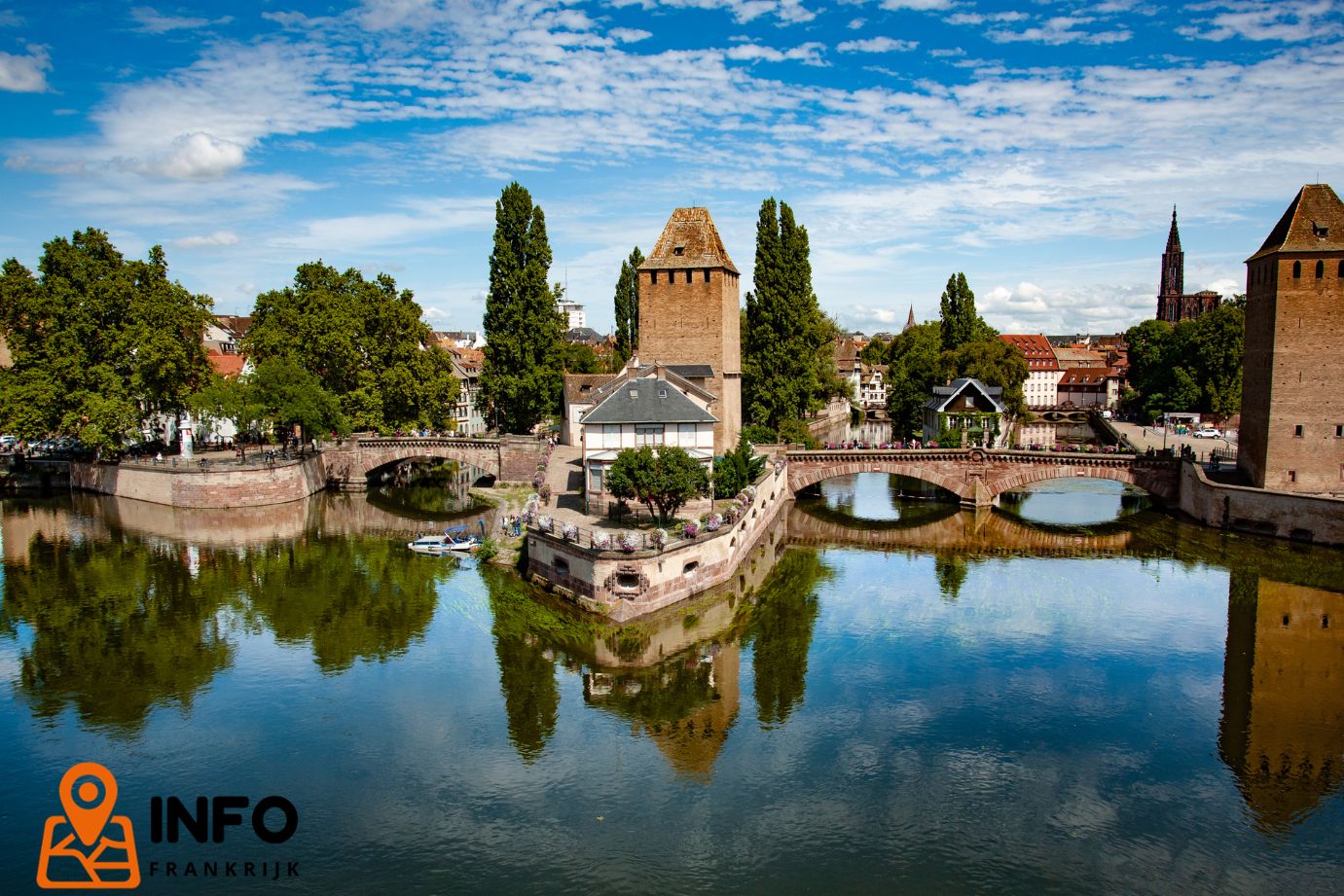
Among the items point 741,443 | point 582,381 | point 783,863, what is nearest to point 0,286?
point 582,381

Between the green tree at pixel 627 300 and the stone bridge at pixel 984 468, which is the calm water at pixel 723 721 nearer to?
the stone bridge at pixel 984 468

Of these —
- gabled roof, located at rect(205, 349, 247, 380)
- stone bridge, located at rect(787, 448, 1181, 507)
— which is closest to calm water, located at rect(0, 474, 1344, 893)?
stone bridge, located at rect(787, 448, 1181, 507)

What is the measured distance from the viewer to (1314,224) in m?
37.4

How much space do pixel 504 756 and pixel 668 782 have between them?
3566 mm

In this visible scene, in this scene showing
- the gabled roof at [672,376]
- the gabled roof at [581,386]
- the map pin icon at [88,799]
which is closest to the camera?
the map pin icon at [88,799]

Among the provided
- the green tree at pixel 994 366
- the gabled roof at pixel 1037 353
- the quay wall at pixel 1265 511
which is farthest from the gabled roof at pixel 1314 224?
the gabled roof at pixel 1037 353

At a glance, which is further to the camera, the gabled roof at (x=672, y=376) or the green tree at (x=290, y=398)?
→ the green tree at (x=290, y=398)

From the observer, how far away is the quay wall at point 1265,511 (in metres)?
35.5

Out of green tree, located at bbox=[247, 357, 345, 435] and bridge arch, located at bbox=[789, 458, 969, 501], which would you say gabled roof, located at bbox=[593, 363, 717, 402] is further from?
green tree, located at bbox=[247, 357, 345, 435]

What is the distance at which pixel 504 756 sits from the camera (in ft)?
62.6

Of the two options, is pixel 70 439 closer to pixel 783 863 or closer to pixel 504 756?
pixel 504 756

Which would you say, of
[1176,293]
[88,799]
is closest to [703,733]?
[88,799]

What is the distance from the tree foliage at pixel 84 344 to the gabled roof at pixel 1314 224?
5384 cm

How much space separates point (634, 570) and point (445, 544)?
13.6 meters
